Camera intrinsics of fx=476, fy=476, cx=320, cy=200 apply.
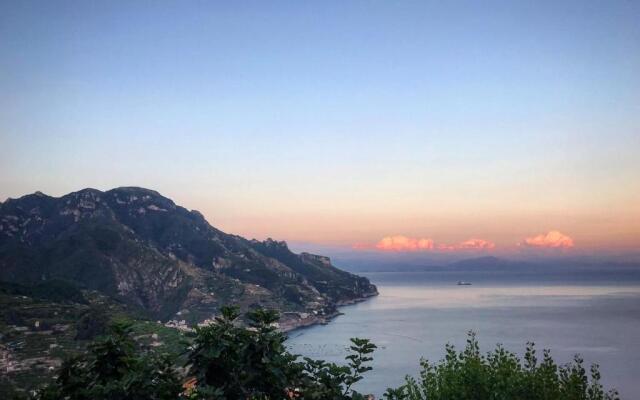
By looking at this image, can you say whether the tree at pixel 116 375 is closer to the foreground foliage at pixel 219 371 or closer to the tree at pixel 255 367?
the foreground foliage at pixel 219 371

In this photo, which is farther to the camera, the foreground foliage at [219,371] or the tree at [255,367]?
the tree at [255,367]

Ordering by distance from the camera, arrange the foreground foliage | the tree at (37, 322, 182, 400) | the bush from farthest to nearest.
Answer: the bush < the foreground foliage < the tree at (37, 322, 182, 400)

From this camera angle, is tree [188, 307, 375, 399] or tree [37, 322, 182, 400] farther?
tree [188, 307, 375, 399]

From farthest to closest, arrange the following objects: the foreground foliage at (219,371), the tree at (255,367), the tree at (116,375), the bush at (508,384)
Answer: the bush at (508,384) → the tree at (255,367) → the foreground foliage at (219,371) → the tree at (116,375)

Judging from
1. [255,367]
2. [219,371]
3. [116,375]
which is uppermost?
[255,367]

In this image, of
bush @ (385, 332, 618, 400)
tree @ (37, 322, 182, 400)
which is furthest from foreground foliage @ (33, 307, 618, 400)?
bush @ (385, 332, 618, 400)

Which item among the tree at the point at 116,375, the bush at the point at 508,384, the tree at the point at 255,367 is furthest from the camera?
the bush at the point at 508,384

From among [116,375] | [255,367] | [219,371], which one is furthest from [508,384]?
[116,375]

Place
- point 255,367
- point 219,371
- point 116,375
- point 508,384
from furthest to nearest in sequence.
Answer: point 508,384, point 116,375, point 219,371, point 255,367

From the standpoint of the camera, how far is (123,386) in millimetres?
16438

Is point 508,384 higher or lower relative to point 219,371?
lower

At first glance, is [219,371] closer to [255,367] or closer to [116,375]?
[255,367]

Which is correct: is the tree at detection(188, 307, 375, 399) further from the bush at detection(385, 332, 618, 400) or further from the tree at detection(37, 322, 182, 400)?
the bush at detection(385, 332, 618, 400)

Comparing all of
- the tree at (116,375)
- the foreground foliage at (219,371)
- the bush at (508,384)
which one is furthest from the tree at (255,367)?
the bush at (508,384)
